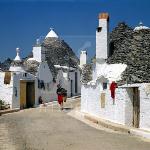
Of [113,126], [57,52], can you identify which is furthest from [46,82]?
[113,126]

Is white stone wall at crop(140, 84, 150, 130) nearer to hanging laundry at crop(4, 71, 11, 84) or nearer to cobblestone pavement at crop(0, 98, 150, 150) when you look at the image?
cobblestone pavement at crop(0, 98, 150, 150)

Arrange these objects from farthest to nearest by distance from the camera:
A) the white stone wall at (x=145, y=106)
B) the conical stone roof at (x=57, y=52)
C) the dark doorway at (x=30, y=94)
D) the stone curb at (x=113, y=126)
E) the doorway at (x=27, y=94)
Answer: the conical stone roof at (x=57, y=52) < the dark doorway at (x=30, y=94) < the doorway at (x=27, y=94) < the stone curb at (x=113, y=126) < the white stone wall at (x=145, y=106)

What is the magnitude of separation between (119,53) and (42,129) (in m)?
7.22

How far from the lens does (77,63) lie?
56.0 meters

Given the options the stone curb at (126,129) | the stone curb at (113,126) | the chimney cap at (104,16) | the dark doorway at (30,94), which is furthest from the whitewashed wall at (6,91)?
the stone curb at (126,129)

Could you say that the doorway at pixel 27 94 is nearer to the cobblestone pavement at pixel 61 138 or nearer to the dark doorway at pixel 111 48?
the dark doorway at pixel 111 48

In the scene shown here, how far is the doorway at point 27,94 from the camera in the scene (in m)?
31.3

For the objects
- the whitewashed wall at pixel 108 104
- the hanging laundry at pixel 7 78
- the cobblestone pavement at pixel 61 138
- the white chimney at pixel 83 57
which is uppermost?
the white chimney at pixel 83 57

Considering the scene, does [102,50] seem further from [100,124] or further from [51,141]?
[51,141]

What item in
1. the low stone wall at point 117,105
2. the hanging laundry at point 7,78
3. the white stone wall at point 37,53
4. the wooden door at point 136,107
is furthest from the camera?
the white stone wall at point 37,53

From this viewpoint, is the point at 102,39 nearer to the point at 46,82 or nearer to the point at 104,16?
the point at 104,16

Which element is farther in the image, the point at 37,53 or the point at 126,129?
the point at 37,53

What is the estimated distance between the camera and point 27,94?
1318 inches

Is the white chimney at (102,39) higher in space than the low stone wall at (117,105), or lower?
higher
